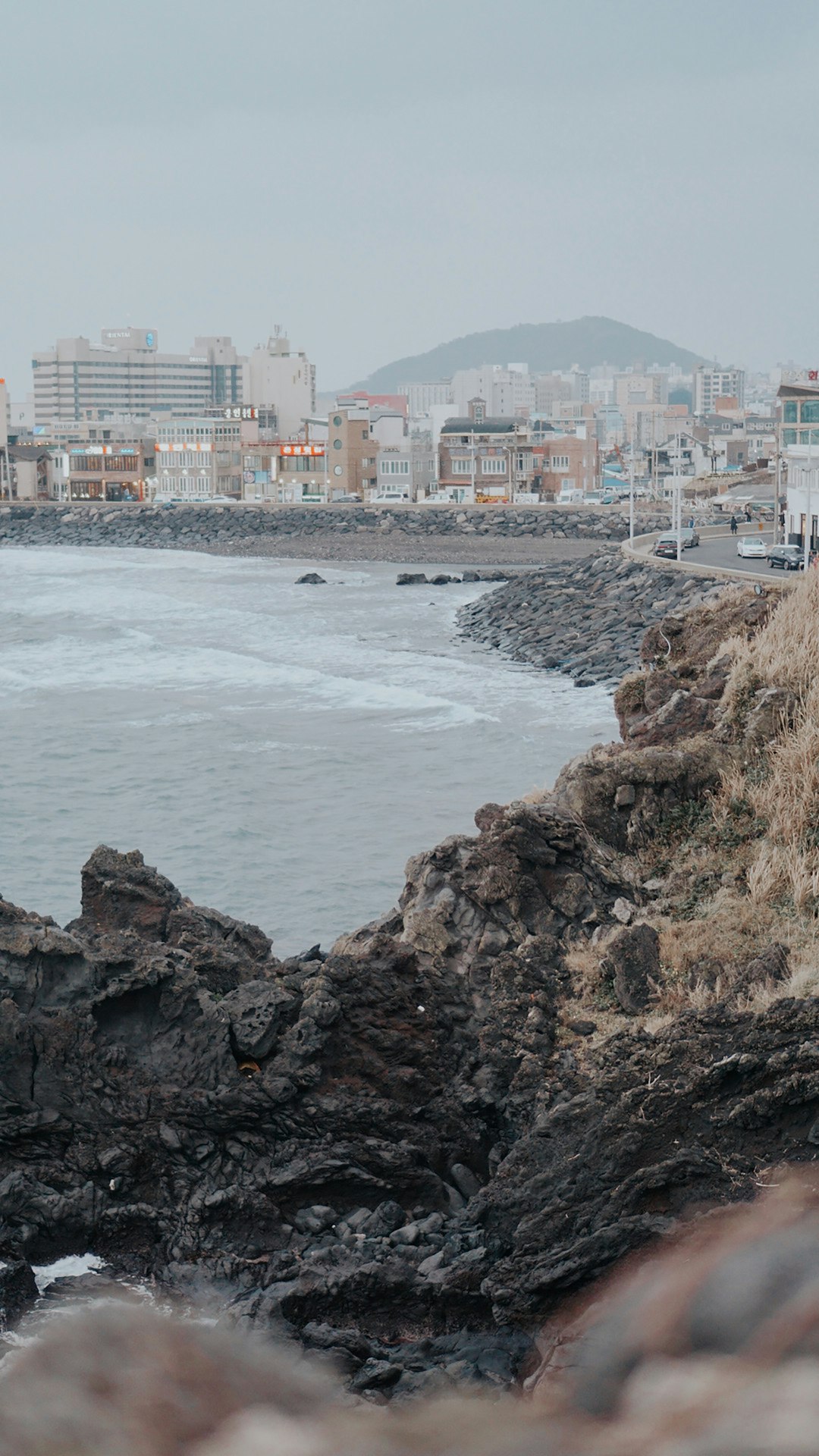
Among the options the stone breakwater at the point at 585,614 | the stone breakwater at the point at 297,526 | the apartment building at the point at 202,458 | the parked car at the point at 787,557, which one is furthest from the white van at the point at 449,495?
the parked car at the point at 787,557

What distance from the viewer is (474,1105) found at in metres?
6.91

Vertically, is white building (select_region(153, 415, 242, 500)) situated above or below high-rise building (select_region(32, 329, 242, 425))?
below

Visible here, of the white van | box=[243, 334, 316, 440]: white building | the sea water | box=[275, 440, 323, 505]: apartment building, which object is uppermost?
box=[243, 334, 316, 440]: white building

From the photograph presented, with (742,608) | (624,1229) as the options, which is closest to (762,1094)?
(624,1229)

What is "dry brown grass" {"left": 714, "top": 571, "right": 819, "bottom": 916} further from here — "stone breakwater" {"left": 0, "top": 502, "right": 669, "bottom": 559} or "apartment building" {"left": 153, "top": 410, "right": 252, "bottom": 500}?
"apartment building" {"left": 153, "top": 410, "right": 252, "bottom": 500}

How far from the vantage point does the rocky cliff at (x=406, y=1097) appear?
522 centimetres

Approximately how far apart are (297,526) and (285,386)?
61.2 m

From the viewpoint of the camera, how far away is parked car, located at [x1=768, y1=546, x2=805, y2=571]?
125 ft

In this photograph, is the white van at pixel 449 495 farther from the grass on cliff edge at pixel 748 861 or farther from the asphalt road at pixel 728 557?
the grass on cliff edge at pixel 748 861

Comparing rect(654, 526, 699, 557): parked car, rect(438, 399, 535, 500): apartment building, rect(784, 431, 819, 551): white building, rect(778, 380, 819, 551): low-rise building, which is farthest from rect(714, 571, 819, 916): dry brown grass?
rect(438, 399, 535, 500): apartment building

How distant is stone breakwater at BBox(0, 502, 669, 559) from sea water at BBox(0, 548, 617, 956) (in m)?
32.9

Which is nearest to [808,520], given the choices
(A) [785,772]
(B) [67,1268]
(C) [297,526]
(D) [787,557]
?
(D) [787,557]

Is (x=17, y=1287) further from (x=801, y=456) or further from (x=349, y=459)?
(x=349, y=459)

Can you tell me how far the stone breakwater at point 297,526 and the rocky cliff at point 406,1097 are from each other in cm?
6375
